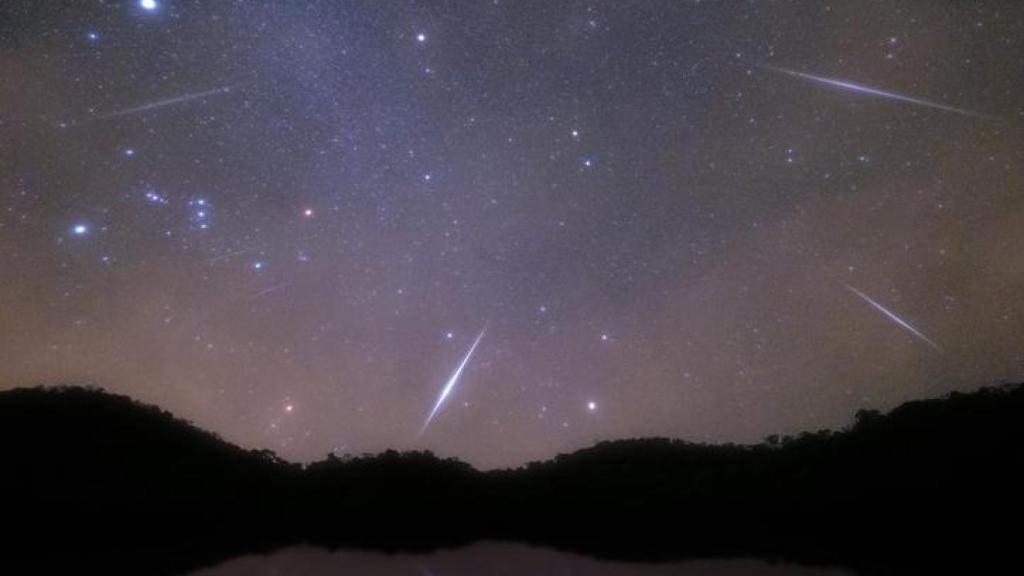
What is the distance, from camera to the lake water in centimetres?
577

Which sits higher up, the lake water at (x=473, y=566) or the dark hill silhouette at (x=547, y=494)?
the dark hill silhouette at (x=547, y=494)

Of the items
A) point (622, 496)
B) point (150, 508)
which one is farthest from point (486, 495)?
point (150, 508)

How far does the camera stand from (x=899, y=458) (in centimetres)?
809

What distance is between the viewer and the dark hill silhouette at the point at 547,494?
6.72 metres

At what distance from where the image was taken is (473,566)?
20.5 feet

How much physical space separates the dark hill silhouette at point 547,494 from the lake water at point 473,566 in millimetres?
547

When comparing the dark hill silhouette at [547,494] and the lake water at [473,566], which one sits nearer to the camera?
the lake water at [473,566]

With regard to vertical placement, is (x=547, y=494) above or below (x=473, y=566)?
above

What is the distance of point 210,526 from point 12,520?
2.71 m

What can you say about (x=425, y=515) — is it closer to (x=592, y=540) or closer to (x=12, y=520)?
(x=592, y=540)

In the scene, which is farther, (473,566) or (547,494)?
(547,494)

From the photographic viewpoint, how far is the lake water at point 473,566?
18.9ft

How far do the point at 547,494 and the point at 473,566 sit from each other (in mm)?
4219

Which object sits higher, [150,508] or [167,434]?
[167,434]
